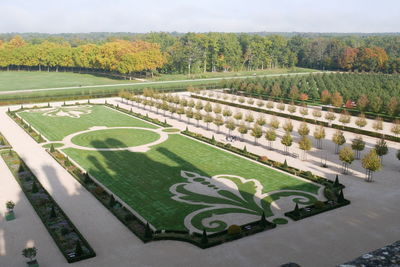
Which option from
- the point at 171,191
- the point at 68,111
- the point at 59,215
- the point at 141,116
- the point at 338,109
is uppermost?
the point at 338,109

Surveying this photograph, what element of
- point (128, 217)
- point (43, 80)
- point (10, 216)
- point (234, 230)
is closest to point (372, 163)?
point (234, 230)

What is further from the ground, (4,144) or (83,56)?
(83,56)

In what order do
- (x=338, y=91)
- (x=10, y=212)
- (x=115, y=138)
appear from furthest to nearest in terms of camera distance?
(x=338, y=91), (x=115, y=138), (x=10, y=212)

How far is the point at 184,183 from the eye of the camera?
3875 cm

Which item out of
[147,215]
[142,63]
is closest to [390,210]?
[147,215]

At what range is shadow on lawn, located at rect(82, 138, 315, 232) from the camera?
32031mm

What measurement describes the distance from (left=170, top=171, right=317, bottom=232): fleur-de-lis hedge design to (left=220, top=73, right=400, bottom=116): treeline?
136 feet

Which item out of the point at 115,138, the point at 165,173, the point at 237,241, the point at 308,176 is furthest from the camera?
the point at 115,138

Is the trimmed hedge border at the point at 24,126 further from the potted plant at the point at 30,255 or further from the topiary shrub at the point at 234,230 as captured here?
the topiary shrub at the point at 234,230

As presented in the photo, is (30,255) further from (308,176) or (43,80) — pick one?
(43,80)

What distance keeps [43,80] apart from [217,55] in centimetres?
7022

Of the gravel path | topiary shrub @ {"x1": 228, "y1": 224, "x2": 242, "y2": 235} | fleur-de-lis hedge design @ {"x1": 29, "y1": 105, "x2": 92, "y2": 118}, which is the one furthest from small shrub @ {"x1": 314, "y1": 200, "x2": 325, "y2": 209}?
fleur-de-lis hedge design @ {"x1": 29, "y1": 105, "x2": 92, "y2": 118}

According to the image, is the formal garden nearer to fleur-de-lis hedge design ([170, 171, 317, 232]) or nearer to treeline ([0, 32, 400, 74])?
fleur-de-lis hedge design ([170, 171, 317, 232])

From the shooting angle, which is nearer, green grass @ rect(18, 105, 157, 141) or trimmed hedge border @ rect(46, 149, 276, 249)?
trimmed hedge border @ rect(46, 149, 276, 249)
